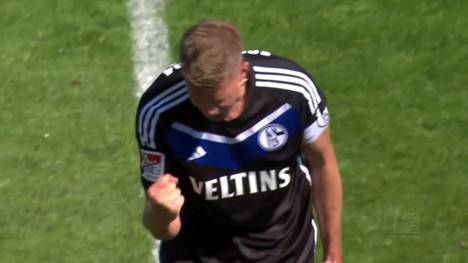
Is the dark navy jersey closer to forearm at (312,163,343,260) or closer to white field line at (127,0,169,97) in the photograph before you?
forearm at (312,163,343,260)

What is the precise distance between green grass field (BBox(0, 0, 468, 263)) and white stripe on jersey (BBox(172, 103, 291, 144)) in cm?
213

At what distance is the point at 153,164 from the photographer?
4672mm

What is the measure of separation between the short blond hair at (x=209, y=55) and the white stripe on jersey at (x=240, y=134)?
48cm

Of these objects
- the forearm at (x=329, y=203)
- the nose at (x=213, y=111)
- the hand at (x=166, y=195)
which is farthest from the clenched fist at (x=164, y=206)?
the forearm at (x=329, y=203)

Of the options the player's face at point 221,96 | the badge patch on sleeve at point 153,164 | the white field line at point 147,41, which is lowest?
the badge patch on sleeve at point 153,164

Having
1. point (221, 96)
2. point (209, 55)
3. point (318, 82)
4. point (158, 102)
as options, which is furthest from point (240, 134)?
point (318, 82)

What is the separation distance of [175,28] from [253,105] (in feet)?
12.6

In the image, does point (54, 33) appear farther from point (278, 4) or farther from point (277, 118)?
point (277, 118)

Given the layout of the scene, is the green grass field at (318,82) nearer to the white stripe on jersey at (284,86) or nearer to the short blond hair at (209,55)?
the white stripe on jersey at (284,86)

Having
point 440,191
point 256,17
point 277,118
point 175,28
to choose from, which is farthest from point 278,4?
point 277,118

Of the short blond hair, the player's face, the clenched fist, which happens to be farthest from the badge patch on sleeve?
the short blond hair

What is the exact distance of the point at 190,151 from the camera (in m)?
4.66

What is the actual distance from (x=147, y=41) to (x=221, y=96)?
4.13 meters

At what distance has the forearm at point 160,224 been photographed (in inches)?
175
